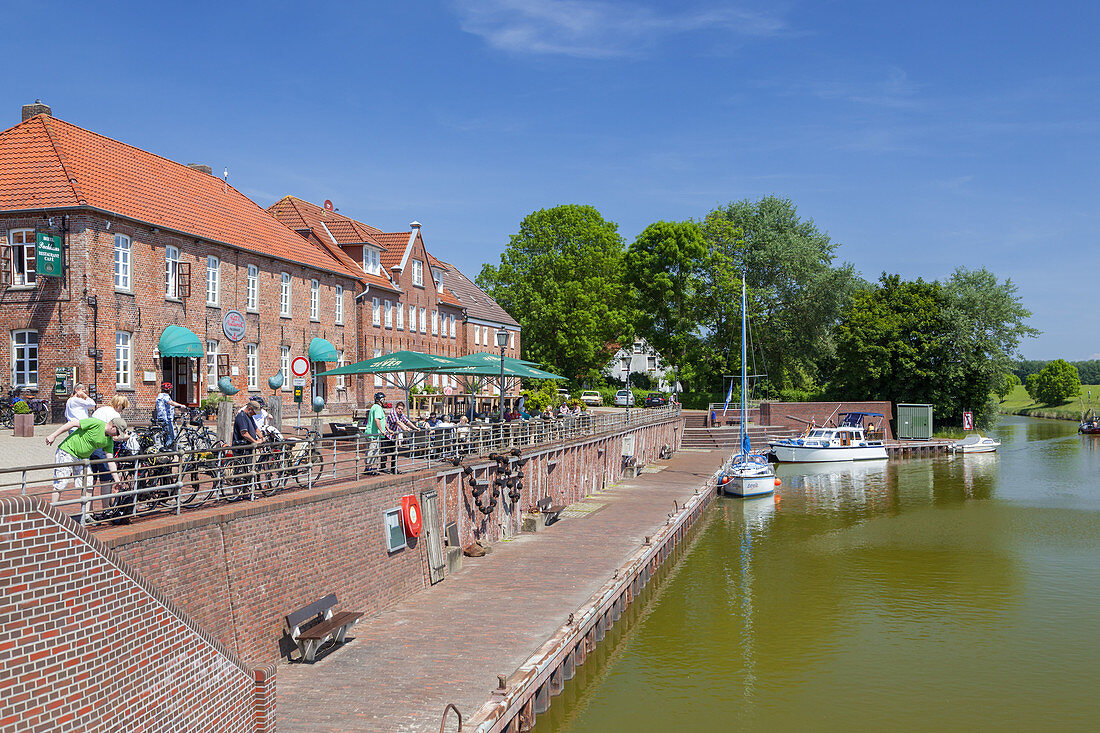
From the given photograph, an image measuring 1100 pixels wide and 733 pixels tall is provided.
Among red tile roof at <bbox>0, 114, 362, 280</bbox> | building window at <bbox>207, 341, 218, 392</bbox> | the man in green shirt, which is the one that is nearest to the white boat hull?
red tile roof at <bbox>0, 114, 362, 280</bbox>

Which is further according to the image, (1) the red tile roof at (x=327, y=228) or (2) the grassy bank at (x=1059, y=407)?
(2) the grassy bank at (x=1059, y=407)

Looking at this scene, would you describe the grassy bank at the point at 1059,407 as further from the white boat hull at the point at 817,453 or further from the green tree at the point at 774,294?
the white boat hull at the point at 817,453

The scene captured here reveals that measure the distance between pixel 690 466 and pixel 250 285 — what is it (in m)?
25.4

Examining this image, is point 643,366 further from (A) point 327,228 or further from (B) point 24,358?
(B) point 24,358

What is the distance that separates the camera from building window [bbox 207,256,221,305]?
29250 mm

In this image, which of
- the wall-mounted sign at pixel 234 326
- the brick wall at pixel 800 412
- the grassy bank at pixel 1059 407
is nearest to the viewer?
the wall-mounted sign at pixel 234 326

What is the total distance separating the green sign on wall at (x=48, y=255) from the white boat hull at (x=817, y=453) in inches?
1769

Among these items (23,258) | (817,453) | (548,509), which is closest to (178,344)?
(23,258)

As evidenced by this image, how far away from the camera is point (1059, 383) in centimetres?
13425

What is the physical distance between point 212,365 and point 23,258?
7.20 metres

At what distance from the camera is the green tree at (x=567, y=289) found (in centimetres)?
6350

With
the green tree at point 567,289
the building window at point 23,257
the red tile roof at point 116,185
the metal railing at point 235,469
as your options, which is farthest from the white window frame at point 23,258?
the green tree at point 567,289

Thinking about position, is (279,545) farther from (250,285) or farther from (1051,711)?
(250,285)

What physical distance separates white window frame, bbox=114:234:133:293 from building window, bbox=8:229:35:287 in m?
2.08
